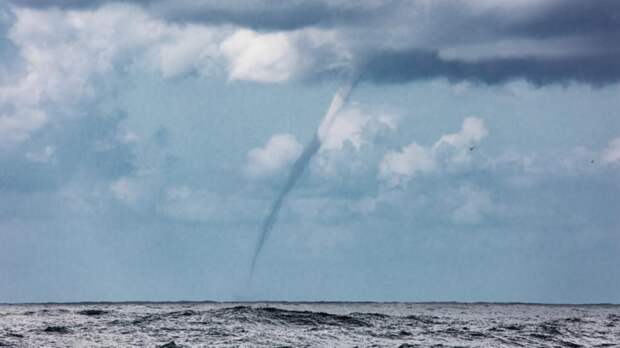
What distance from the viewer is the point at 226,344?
76.2 m

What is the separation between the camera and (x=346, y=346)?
254 ft

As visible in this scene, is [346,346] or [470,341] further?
[470,341]

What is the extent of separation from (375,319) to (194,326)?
28.0 meters

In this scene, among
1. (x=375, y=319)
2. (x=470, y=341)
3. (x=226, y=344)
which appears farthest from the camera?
(x=375, y=319)

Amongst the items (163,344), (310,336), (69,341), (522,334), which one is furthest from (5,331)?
(522,334)

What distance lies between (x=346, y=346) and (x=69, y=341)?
2383 centimetres

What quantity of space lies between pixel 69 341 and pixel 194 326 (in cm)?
1544

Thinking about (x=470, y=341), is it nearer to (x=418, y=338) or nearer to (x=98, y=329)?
(x=418, y=338)

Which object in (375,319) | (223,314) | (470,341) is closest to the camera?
(470,341)

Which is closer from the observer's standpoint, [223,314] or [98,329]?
[98,329]

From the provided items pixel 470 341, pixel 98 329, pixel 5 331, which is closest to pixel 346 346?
pixel 470 341

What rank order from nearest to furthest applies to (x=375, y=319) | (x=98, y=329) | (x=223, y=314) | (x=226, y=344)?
(x=226, y=344)
(x=98, y=329)
(x=223, y=314)
(x=375, y=319)

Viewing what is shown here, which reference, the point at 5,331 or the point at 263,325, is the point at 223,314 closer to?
the point at 263,325

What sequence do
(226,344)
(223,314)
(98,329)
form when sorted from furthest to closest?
(223,314) → (98,329) → (226,344)
